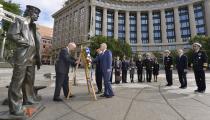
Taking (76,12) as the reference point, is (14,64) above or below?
below

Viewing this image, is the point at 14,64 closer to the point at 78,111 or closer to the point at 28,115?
the point at 28,115

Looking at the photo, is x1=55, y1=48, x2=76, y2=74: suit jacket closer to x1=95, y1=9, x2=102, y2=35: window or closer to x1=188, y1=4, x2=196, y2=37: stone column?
x1=95, y1=9, x2=102, y2=35: window

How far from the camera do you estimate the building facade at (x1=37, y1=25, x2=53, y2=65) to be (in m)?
114

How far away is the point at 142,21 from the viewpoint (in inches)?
3551

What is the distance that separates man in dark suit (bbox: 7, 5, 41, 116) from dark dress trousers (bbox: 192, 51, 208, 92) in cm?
651

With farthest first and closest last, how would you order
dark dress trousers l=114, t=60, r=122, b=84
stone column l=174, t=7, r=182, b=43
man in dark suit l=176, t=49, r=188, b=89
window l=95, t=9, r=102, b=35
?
window l=95, t=9, r=102, b=35 < stone column l=174, t=7, r=182, b=43 < dark dress trousers l=114, t=60, r=122, b=84 < man in dark suit l=176, t=49, r=188, b=89

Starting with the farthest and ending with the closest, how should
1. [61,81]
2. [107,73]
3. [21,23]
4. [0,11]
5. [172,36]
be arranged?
1. [172,36]
2. [0,11]
3. [107,73]
4. [61,81]
5. [21,23]

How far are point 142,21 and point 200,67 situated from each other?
84.9 meters

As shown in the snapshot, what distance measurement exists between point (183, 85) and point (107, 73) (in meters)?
4.71

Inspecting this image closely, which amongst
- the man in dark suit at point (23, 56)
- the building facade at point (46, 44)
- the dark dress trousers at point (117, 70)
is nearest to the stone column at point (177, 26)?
the building facade at point (46, 44)

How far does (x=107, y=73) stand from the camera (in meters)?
6.93

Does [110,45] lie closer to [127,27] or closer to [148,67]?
[148,67]

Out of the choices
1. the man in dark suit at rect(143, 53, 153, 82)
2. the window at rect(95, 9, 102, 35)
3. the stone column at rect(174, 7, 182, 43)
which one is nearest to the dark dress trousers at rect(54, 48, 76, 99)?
the man in dark suit at rect(143, 53, 153, 82)

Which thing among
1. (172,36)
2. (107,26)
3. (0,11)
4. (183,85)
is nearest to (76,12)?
(107,26)
